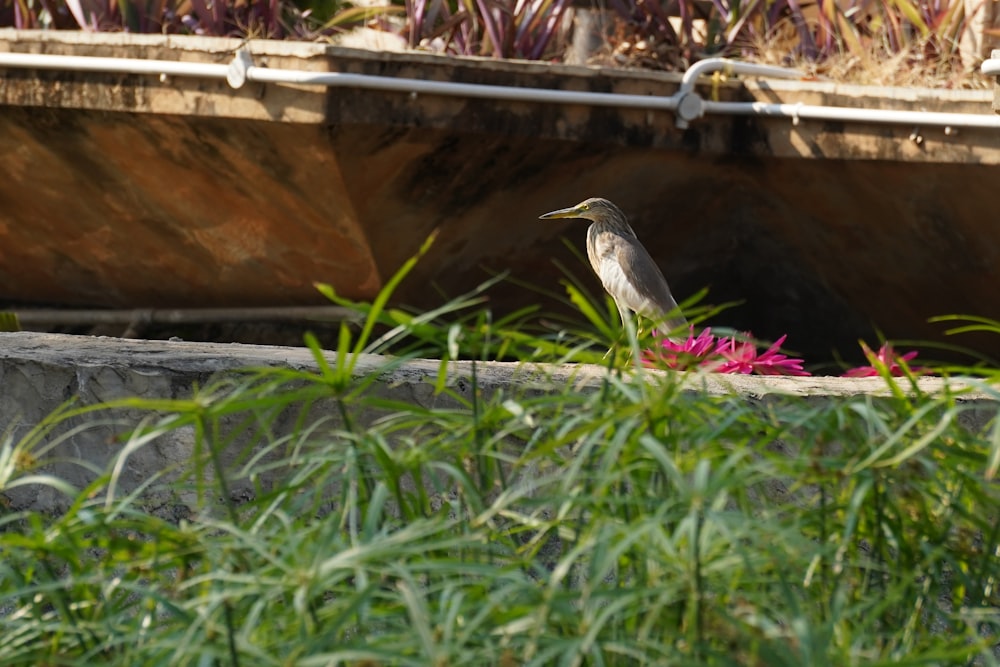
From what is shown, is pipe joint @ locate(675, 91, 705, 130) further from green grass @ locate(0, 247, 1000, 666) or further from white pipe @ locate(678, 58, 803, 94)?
green grass @ locate(0, 247, 1000, 666)

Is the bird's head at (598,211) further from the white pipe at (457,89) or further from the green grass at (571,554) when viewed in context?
the green grass at (571,554)

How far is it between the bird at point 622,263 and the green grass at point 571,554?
11.4 ft

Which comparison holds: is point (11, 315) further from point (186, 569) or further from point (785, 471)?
point (785, 471)

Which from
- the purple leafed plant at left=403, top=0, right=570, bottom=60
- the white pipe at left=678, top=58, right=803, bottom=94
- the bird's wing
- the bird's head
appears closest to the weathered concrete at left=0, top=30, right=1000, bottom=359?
the white pipe at left=678, top=58, right=803, bottom=94

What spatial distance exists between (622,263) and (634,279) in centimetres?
9

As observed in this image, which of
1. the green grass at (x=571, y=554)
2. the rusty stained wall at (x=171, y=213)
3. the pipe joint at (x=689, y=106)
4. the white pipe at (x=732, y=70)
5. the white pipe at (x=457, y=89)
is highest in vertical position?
the green grass at (x=571, y=554)

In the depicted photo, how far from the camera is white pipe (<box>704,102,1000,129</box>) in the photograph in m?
6.04

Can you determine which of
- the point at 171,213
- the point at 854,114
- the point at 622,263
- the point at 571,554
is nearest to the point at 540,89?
the point at 622,263

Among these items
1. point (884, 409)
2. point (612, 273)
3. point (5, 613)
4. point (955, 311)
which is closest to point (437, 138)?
point (612, 273)

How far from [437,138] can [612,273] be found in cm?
117

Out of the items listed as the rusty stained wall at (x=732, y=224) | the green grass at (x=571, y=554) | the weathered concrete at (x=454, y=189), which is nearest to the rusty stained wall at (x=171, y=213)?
the weathered concrete at (x=454, y=189)

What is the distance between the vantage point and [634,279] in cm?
573

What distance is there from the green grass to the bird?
3.46m

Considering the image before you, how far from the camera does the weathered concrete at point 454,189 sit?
6281mm
